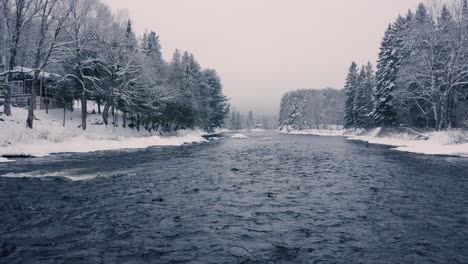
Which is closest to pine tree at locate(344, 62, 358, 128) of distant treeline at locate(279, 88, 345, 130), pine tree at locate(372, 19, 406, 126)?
pine tree at locate(372, 19, 406, 126)

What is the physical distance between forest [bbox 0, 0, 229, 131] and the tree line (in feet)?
102

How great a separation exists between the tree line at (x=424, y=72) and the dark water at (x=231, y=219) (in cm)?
2500

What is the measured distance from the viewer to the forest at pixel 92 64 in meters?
26.5

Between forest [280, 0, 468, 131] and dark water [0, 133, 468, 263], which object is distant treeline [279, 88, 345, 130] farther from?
dark water [0, 133, 468, 263]

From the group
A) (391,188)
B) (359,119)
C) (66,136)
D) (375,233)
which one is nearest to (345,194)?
(391,188)

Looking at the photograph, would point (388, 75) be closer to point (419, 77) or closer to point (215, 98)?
point (419, 77)

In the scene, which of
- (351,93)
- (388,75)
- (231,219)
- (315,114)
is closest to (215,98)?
(351,93)

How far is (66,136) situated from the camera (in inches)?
1025

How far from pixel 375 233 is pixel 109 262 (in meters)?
5.77

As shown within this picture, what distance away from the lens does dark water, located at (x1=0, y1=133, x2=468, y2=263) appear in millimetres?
5766

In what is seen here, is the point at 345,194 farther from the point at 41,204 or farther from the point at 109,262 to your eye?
the point at 41,204

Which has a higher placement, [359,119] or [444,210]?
[359,119]

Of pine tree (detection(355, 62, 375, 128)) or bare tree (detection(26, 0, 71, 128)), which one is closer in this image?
bare tree (detection(26, 0, 71, 128))

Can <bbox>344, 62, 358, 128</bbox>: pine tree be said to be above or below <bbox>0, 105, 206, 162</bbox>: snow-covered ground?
above
